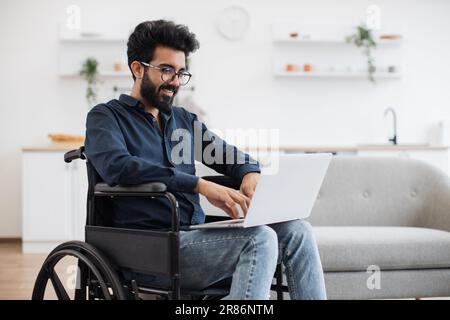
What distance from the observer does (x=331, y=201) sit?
312 centimetres

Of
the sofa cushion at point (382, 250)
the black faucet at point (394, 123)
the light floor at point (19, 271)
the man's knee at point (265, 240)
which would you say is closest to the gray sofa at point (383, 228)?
the sofa cushion at point (382, 250)

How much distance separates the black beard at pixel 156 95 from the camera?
1984 millimetres

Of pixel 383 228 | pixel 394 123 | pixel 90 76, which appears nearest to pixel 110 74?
pixel 90 76

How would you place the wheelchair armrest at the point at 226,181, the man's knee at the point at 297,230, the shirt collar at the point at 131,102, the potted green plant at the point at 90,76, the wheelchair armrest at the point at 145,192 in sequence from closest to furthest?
the wheelchair armrest at the point at 145,192 < the man's knee at the point at 297,230 < the shirt collar at the point at 131,102 < the wheelchair armrest at the point at 226,181 < the potted green plant at the point at 90,76

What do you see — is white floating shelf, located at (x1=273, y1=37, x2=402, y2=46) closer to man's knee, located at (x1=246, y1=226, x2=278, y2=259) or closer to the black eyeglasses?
the black eyeglasses

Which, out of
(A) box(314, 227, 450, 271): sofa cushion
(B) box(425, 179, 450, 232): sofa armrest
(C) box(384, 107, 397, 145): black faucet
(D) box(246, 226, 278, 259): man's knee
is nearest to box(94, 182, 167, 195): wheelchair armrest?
(D) box(246, 226, 278, 259): man's knee

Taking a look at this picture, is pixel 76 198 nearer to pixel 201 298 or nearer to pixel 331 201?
pixel 331 201

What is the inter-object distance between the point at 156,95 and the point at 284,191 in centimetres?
54

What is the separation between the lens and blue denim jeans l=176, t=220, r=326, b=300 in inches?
65.4

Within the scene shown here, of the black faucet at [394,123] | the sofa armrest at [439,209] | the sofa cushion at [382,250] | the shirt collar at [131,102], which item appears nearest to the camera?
the shirt collar at [131,102]

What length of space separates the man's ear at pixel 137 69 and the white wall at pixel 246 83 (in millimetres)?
3620

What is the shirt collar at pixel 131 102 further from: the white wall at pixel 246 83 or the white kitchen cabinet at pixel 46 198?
the white wall at pixel 246 83

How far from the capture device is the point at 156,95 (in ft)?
6.53

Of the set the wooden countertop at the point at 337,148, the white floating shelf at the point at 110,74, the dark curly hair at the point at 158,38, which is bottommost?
the wooden countertop at the point at 337,148
